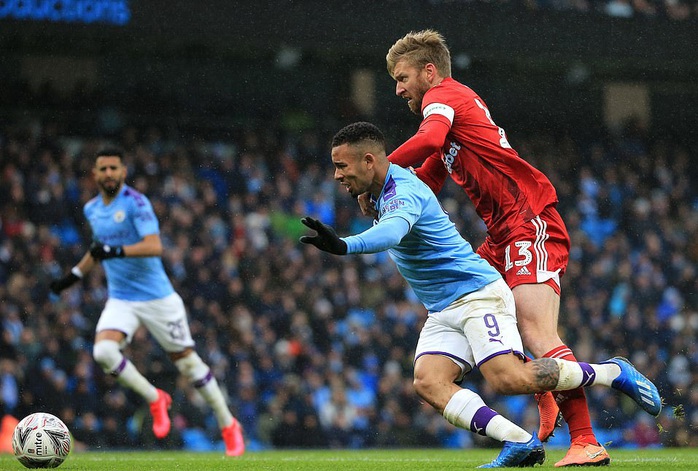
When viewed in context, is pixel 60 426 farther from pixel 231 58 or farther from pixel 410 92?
pixel 231 58

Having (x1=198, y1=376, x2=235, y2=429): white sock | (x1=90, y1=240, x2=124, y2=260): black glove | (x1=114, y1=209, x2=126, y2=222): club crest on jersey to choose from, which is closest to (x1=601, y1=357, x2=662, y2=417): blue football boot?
(x1=90, y1=240, x2=124, y2=260): black glove

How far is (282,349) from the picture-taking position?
14914 mm

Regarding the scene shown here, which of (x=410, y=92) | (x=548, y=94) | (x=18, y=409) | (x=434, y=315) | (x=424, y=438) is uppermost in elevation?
(x=548, y=94)

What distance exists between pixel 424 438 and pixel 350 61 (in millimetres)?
7621

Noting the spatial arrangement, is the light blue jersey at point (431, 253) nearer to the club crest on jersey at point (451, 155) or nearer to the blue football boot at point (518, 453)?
the club crest on jersey at point (451, 155)

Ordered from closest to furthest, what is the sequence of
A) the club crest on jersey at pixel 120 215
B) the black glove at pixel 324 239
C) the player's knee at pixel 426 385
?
the black glove at pixel 324 239 < the player's knee at pixel 426 385 < the club crest on jersey at pixel 120 215

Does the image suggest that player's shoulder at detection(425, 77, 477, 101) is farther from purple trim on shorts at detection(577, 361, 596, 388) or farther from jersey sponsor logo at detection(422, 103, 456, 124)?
purple trim on shorts at detection(577, 361, 596, 388)

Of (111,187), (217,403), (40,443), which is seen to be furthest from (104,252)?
(40,443)

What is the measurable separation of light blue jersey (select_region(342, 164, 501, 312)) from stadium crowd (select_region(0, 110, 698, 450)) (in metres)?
7.84

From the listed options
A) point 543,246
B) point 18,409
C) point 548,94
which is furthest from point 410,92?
point 548,94

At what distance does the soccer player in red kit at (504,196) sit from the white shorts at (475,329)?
395 mm

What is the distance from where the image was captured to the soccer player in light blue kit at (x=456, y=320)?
19.1 feet

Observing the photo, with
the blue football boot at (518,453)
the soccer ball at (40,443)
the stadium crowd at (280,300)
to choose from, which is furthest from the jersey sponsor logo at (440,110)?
the stadium crowd at (280,300)

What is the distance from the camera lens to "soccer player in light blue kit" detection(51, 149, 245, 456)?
32.1 feet
